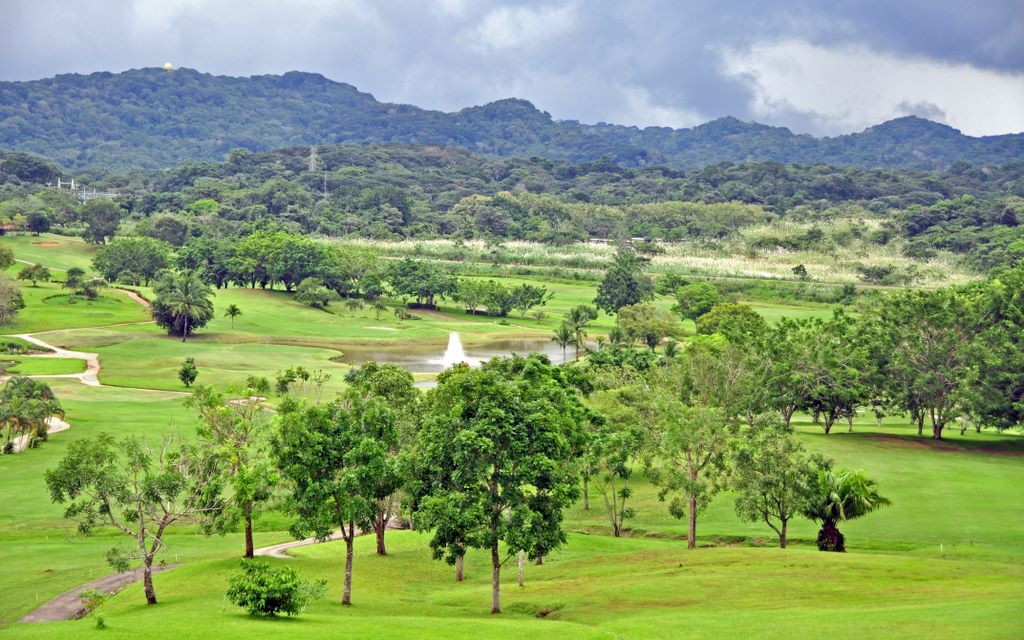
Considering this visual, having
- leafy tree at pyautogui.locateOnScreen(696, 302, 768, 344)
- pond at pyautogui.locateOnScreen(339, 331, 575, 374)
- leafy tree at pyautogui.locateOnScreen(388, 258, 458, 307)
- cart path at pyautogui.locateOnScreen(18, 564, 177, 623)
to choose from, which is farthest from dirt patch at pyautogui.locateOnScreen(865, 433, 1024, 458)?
leafy tree at pyautogui.locateOnScreen(388, 258, 458, 307)

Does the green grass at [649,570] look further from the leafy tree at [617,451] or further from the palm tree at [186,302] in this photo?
the palm tree at [186,302]

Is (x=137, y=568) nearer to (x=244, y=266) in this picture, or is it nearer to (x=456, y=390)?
(x=456, y=390)

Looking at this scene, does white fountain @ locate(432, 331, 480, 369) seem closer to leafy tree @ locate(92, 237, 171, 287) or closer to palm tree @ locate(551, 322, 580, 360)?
palm tree @ locate(551, 322, 580, 360)

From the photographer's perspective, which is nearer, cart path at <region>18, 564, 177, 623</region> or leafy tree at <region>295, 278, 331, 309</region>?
cart path at <region>18, 564, 177, 623</region>

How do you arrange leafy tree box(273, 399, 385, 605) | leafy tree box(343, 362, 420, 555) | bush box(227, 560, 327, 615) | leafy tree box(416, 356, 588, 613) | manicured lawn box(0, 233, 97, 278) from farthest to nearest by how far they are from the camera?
manicured lawn box(0, 233, 97, 278) < leafy tree box(343, 362, 420, 555) < leafy tree box(273, 399, 385, 605) < leafy tree box(416, 356, 588, 613) < bush box(227, 560, 327, 615)

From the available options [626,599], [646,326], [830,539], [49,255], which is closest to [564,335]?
[646,326]

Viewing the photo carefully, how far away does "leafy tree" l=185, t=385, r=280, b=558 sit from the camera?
47656 millimetres

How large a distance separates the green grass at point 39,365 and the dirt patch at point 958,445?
266ft

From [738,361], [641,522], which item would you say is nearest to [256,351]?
[738,361]

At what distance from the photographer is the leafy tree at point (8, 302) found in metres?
129

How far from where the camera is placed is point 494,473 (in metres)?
41.3

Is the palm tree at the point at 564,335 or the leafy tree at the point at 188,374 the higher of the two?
the palm tree at the point at 564,335

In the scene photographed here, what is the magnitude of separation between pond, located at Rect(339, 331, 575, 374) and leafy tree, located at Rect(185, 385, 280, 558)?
66.7 metres

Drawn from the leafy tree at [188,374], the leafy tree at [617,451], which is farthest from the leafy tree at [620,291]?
the leafy tree at [617,451]
